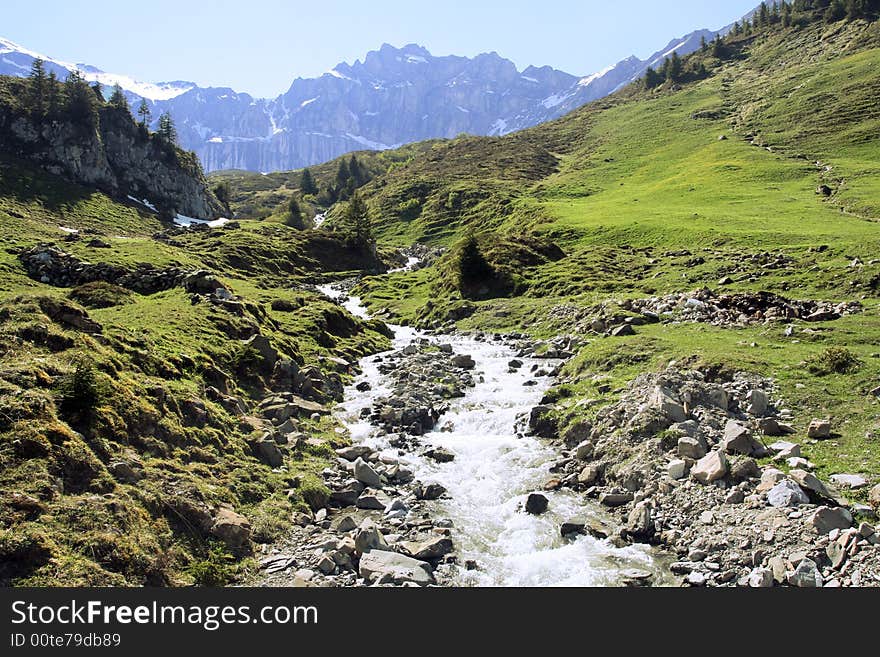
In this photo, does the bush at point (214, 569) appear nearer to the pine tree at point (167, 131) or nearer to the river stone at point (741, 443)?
the river stone at point (741, 443)

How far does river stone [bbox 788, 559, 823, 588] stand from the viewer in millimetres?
13742

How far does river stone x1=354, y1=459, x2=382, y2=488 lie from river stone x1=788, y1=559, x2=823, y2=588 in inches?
574

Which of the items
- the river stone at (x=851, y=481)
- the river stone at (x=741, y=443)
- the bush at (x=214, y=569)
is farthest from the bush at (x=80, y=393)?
the river stone at (x=851, y=481)

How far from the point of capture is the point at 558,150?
196 m

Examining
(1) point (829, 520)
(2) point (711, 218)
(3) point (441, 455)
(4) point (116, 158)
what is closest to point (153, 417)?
(3) point (441, 455)

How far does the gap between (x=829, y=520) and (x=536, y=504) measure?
897 cm

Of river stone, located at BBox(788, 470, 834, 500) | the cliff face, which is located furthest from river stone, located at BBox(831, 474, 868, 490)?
the cliff face

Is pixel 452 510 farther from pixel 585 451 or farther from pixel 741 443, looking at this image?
pixel 741 443

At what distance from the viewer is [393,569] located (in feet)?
52.8

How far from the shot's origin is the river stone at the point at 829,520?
586 inches

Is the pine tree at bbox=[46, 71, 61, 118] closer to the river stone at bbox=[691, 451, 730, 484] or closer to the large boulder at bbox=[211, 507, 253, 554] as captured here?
the large boulder at bbox=[211, 507, 253, 554]

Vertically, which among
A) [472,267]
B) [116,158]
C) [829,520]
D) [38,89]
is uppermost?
[38,89]

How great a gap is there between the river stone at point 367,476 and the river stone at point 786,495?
14.3 meters

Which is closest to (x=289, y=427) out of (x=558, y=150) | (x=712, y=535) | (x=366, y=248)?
(x=712, y=535)
